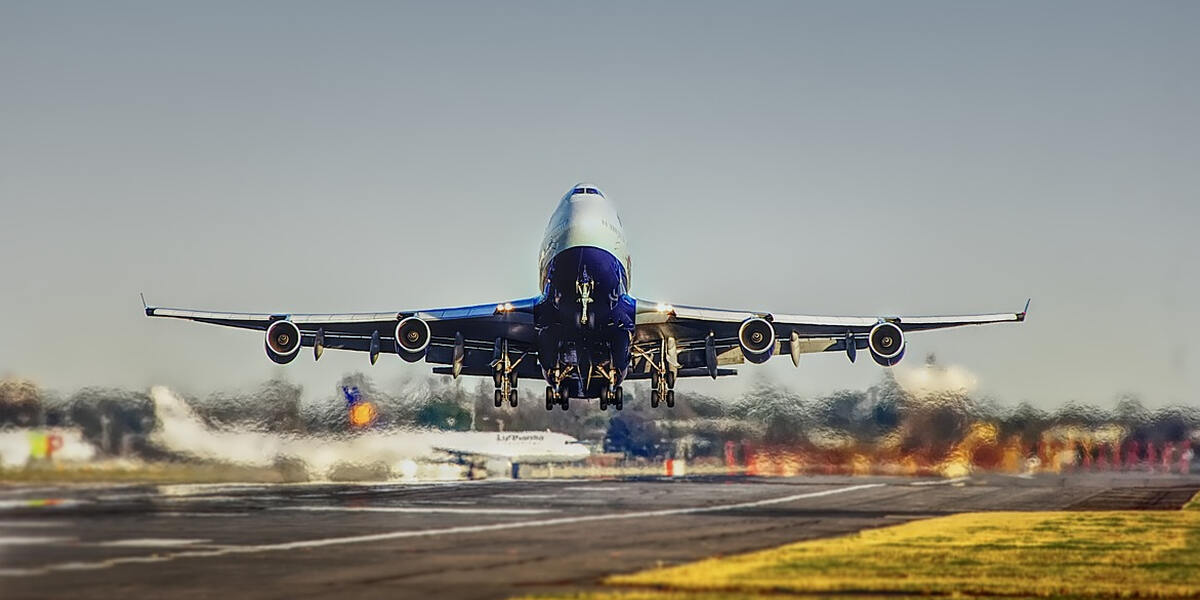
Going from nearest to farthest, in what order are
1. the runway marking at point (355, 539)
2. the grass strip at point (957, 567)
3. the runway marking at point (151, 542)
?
the grass strip at point (957, 567)
the runway marking at point (355, 539)
the runway marking at point (151, 542)

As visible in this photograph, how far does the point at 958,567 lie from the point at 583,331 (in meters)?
23.0

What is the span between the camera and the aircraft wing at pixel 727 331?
167 feet

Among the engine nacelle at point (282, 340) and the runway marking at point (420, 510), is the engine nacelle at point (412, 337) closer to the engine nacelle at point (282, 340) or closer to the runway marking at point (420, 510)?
the engine nacelle at point (282, 340)

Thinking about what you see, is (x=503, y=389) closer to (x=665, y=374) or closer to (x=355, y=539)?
(x=665, y=374)

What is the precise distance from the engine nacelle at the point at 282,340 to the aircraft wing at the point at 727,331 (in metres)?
13.8

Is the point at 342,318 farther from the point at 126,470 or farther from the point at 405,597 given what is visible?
the point at 405,597

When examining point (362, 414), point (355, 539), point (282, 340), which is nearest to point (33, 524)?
point (355, 539)

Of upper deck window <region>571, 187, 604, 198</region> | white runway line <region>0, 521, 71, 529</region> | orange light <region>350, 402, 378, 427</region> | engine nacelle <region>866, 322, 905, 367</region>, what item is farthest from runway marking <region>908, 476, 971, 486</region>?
white runway line <region>0, 521, 71, 529</region>

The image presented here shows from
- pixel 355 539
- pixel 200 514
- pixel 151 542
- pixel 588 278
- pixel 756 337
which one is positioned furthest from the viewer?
pixel 756 337

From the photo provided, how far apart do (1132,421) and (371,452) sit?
38.1 meters

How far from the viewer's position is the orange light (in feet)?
189

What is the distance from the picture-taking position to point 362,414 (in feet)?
193

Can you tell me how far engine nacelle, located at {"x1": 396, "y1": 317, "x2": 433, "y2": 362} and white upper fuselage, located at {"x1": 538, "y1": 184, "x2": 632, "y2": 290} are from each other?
199 inches

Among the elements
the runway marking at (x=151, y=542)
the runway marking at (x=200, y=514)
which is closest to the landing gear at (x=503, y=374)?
the runway marking at (x=200, y=514)
